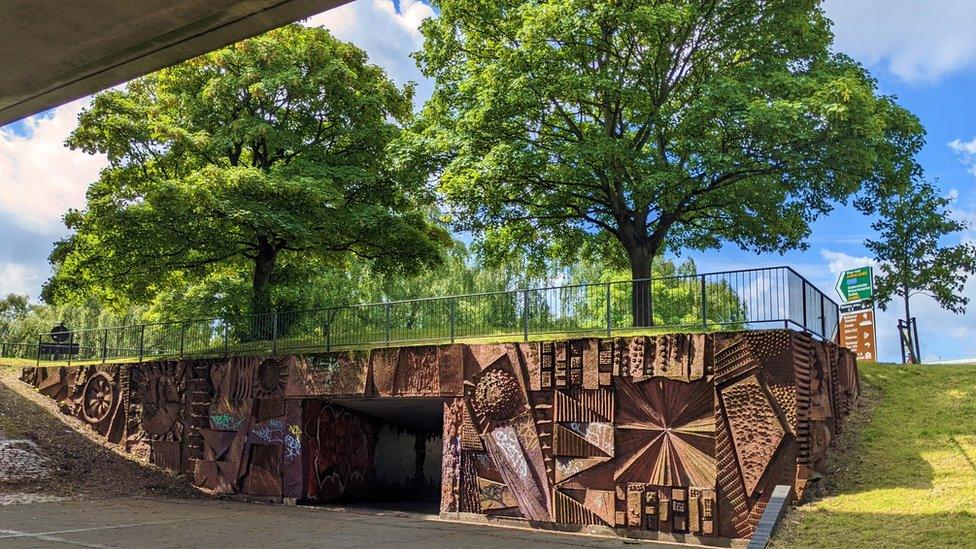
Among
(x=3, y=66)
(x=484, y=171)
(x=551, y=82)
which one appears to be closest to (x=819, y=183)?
(x=551, y=82)

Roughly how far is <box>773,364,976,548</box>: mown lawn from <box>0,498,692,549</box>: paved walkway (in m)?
2.92

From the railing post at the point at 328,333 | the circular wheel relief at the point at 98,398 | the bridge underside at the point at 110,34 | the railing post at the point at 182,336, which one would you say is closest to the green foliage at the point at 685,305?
the railing post at the point at 328,333

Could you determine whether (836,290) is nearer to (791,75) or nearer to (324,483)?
(791,75)

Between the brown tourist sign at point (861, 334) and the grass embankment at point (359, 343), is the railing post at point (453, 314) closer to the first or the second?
the grass embankment at point (359, 343)

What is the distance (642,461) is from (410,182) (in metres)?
10.9

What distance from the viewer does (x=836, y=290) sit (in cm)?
2442

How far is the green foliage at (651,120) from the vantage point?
17.8 metres

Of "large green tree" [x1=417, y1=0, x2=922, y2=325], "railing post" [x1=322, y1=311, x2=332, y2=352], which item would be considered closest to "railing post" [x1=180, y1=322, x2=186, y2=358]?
"railing post" [x1=322, y1=311, x2=332, y2=352]

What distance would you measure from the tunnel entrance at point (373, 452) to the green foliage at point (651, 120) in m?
5.89

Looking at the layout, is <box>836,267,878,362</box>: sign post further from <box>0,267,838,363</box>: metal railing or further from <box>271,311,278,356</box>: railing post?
<box>271,311,278,356</box>: railing post

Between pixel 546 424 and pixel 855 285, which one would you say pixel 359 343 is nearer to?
pixel 546 424

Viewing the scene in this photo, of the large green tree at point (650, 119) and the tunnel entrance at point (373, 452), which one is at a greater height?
the large green tree at point (650, 119)

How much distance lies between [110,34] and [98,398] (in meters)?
20.5

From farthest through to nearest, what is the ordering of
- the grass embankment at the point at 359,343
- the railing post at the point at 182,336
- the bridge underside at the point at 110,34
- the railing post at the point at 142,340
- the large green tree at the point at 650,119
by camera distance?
A: 1. the railing post at the point at 142,340
2. the railing post at the point at 182,336
3. the large green tree at the point at 650,119
4. the grass embankment at the point at 359,343
5. the bridge underside at the point at 110,34
